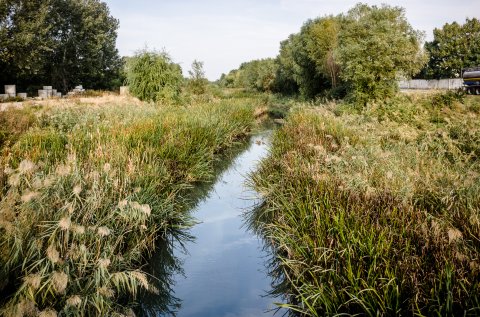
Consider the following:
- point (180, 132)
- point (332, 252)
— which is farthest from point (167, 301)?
point (180, 132)

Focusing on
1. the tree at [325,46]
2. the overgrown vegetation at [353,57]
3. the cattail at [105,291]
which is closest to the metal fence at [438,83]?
the overgrown vegetation at [353,57]

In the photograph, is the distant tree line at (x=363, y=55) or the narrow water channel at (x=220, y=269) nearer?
the narrow water channel at (x=220, y=269)

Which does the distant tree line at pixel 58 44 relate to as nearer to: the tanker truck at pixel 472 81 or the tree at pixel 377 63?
the tree at pixel 377 63

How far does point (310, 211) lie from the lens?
511 centimetres

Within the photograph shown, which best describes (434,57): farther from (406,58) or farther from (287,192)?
(287,192)

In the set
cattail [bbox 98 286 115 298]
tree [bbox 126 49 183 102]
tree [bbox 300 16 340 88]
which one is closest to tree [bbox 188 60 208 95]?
tree [bbox 126 49 183 102]

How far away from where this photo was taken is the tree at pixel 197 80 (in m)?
22.5

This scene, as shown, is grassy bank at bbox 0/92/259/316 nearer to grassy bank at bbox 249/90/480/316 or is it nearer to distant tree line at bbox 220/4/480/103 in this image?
grassy bank at bbox 249/90/480/316

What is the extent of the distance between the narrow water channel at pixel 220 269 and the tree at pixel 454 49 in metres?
55.3

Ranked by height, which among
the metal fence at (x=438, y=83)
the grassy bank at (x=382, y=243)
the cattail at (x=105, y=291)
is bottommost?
the cattail at (x=105, y=291)

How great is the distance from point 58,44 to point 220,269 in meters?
37.0

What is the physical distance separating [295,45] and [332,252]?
36878 millimetres

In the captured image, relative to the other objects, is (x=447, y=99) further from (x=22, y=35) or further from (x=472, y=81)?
(x=22, y=35)

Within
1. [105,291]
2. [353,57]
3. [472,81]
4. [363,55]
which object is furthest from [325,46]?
[105,291]
